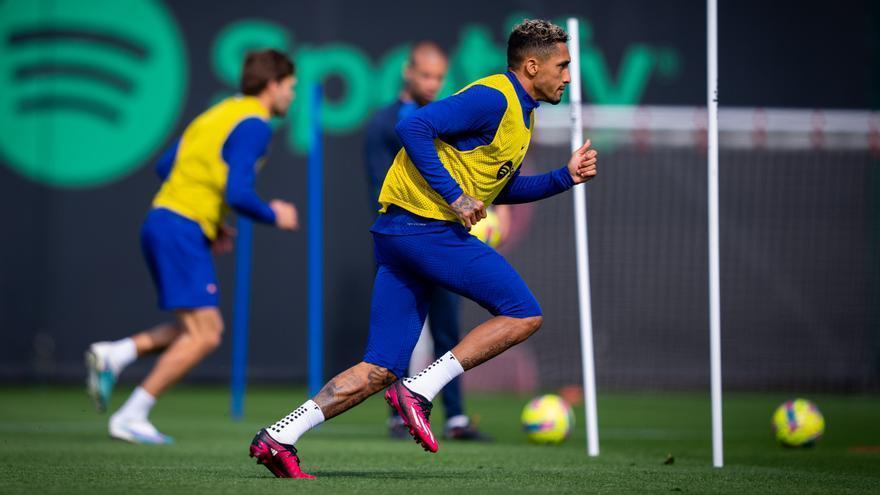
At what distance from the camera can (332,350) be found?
1215 centimetres

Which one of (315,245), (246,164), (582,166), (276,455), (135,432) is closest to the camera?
(276,455)

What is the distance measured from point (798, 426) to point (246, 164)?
3.40m

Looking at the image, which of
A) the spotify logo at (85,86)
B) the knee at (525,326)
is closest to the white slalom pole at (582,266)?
the knee at (525,326)

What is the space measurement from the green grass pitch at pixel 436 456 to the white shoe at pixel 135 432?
94mm

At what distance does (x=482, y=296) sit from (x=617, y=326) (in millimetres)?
7642

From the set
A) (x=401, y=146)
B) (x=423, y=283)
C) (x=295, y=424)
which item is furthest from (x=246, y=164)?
(x=295, y=424)

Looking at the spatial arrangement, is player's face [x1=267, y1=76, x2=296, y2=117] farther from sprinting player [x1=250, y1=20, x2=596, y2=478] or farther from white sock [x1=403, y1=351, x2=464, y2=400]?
white sock [x1=403, y1=351, x2=464, y2=400]

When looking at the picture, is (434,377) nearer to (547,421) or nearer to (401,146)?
(547,421)

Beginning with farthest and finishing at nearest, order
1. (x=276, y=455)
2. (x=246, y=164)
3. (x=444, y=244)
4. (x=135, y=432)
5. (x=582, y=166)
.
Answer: (x=135, y=432)
(x=246, y=164)
(x=582, y=166)
(x=444, y=244)
(x=276, y=455)

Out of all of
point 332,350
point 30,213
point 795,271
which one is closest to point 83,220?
point 30,213

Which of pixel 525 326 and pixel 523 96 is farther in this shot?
pixel 523 96

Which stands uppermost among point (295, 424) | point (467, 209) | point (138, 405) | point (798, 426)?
point (467, 209)

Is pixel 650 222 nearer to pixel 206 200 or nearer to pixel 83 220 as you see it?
pixel 83 220

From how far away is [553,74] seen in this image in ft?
16.4
